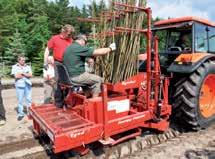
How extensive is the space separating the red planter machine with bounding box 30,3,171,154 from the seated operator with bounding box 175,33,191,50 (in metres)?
1.02

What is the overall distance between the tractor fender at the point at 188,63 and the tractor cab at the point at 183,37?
0.95 ft

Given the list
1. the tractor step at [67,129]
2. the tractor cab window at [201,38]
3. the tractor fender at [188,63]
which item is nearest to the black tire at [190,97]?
the tractor fender at [188,63]

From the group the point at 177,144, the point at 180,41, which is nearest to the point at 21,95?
the point at 180,41

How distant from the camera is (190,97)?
544 centimetres

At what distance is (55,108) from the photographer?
5.44 m

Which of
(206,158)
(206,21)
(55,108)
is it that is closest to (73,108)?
(55,108)

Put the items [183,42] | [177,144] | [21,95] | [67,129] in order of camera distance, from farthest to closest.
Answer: [21,95]
[183,42]
[177,144]
[67,129]

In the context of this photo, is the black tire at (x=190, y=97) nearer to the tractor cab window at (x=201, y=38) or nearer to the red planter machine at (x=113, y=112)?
the red planter machine at (x=113, y=112)

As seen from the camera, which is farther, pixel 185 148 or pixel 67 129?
pixel 185 148

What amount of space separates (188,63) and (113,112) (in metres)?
1.58

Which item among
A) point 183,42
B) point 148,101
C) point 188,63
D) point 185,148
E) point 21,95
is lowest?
point 185,148

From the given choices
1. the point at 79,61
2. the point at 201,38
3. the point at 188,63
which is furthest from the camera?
the point at 201,38

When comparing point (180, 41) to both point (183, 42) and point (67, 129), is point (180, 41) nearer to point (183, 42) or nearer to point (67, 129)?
point (183, 42)

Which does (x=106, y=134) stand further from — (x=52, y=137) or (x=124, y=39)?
(x=124, y=39)
